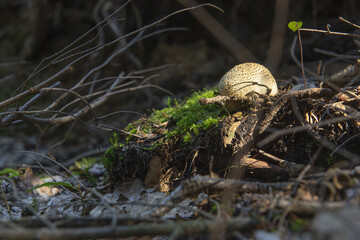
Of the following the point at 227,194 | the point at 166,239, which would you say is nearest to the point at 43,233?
the point at 166,239

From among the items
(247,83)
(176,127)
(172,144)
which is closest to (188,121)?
(176,127)

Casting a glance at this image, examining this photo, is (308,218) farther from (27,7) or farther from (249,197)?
(27,7)

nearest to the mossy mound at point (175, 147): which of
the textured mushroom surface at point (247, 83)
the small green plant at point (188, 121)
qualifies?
the small green plant at point (188, 121)

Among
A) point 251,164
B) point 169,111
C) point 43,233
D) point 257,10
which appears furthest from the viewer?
point 257,10

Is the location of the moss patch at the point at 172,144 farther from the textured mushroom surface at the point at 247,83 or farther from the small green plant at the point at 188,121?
the textured mushroom surface at the point at 247,83

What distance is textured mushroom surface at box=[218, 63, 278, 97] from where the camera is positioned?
2518mm

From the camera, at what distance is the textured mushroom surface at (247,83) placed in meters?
2.52

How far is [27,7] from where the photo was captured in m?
7.40

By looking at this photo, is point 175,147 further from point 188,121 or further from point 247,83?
point 247,83

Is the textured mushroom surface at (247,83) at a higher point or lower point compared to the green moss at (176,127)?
higher

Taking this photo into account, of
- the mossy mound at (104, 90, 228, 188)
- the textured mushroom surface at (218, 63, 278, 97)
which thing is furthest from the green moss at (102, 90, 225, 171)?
the textured mushroom surface at (218, 63, 278, 97)

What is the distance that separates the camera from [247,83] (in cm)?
253

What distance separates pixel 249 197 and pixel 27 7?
8210mm

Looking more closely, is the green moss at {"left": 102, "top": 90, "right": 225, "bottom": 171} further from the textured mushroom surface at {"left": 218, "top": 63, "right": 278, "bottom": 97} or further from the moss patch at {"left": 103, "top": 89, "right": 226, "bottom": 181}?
the textured mushroom surface at {"left": 218, "top": 63, "right": 278, "bottom": 97}
